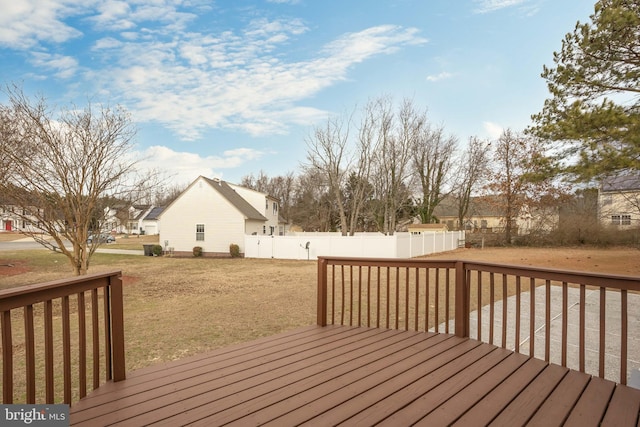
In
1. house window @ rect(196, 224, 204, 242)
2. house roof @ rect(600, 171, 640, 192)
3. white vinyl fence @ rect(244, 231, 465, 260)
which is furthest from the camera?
house window @ rect(196, 224, 204, 242)

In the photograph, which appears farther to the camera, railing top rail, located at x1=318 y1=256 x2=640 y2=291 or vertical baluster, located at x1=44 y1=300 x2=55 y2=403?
railing top rail, located at x1=318 y1=256 x2=640 y2=291

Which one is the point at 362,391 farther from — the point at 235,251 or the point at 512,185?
the point at 512,185

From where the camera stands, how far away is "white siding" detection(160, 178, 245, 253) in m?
19.4

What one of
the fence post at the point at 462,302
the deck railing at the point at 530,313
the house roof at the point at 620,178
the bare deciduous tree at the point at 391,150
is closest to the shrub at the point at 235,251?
the bare deciduous tree at the point at 391,150

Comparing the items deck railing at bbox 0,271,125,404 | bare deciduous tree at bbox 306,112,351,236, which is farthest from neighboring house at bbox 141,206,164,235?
deck railing at bbox 0,271,125,404

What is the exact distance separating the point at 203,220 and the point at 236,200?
2.44 meters

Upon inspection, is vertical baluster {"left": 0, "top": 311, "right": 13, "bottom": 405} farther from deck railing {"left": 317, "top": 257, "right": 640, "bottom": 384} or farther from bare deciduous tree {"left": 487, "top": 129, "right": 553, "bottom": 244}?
bare deciduous tree {"left": 487, "top": 129, "right": 553, "bottom": 244}

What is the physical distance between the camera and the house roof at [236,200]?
19.8 meters

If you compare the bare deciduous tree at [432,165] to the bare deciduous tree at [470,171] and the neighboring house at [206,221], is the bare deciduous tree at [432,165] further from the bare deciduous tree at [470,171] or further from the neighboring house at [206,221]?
the neighboring house at [206,221]

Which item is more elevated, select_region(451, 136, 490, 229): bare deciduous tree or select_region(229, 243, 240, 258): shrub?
select_region(451, 136, 490, 229): bare deciduous tree

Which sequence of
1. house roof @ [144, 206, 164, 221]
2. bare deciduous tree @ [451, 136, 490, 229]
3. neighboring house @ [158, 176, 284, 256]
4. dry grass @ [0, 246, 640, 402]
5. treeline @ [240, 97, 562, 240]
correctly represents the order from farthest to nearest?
house roof @ [144, 206, 164, 221] < bare deciduous tree @ [451, 136, 490, 229] < treeline @ [240, 97, 562, 240] < neighboring house @ [158, 176, 284, 256] < dry grass @ [0, 246, 640, 402]
